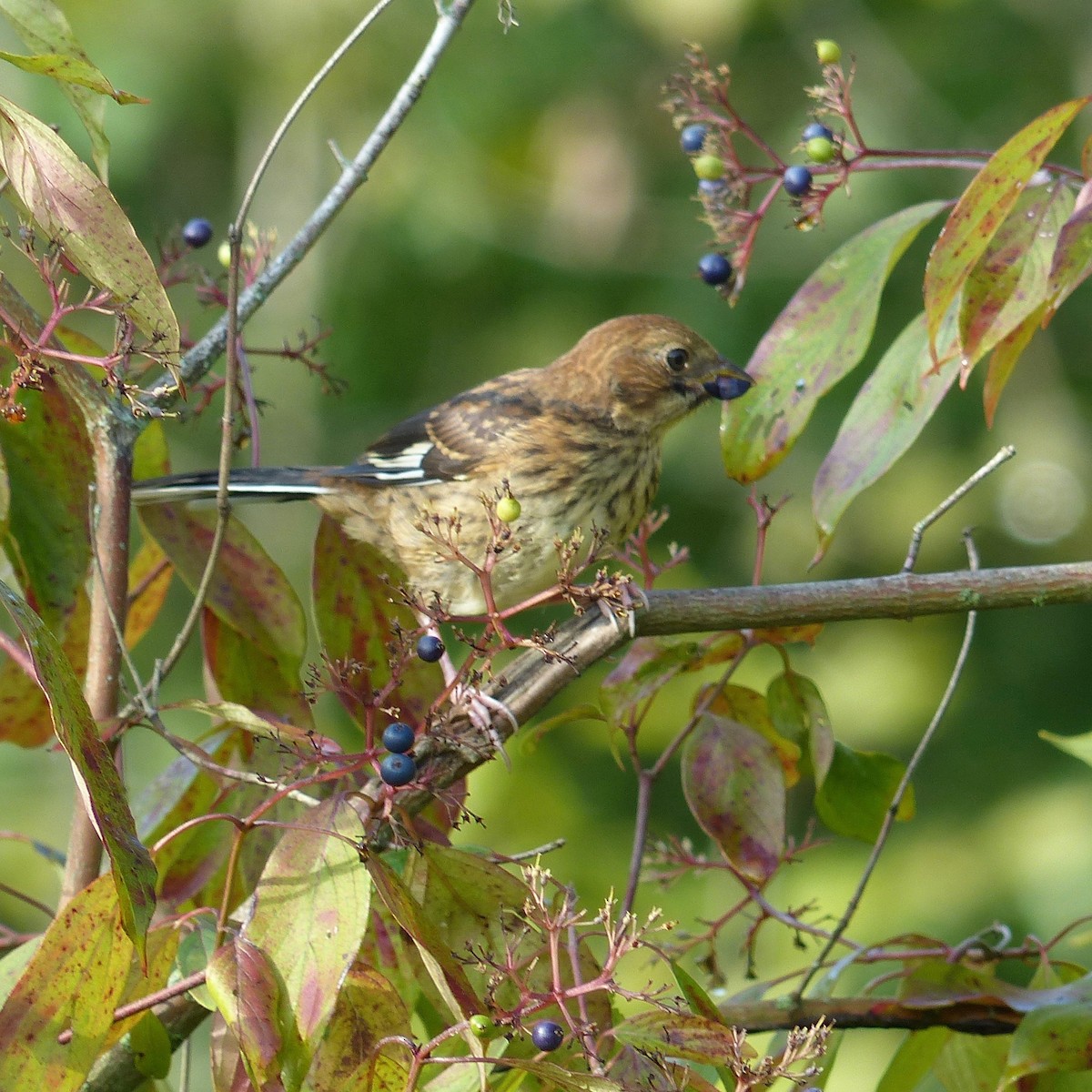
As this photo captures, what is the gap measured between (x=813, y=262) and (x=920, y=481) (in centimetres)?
112

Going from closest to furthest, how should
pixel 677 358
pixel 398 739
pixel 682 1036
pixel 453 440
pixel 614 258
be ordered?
1. pixel 682 1036
2. pixel 398 739
3. pixel 677 358
4. pixel 453 440
5. pixel 614 258

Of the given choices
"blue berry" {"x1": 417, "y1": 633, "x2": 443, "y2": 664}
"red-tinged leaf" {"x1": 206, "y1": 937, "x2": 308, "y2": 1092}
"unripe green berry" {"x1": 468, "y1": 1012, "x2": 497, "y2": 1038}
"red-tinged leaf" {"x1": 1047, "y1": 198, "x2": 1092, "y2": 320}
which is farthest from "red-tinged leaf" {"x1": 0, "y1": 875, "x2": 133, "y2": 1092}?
"red-tinged leaf" {"x1": 1047, "y1": 198, "x2": 1092, "y2": 320}

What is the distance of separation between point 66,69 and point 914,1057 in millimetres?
1675

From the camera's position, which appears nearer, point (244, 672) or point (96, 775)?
point (96, 775)

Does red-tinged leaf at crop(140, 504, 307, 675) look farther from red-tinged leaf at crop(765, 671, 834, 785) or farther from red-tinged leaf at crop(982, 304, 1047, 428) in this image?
red-tinged leaf at crop(982, 304, 1047, 428)

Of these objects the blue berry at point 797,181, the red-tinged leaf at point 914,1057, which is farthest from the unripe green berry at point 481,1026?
the blue berry at point 797,181

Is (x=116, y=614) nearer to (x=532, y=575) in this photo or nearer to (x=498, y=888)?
(x=498, y=888)

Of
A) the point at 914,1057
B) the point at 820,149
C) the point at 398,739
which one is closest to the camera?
the point at 398,739

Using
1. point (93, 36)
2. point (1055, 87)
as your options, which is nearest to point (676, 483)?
point (1055, 87)

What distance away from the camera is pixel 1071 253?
6.14 feet

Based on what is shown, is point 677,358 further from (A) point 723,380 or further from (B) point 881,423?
(B) point 881,423

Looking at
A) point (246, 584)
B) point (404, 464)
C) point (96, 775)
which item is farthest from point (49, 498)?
point (404, 464)

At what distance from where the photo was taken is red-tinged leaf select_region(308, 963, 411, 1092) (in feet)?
5.29

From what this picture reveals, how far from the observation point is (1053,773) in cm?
608
